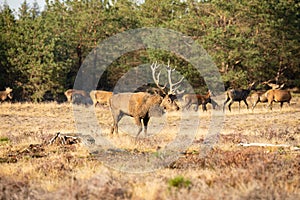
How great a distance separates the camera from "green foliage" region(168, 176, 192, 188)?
6520mm

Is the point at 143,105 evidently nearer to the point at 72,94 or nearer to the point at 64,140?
the point at 64,140

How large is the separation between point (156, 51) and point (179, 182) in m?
26.2

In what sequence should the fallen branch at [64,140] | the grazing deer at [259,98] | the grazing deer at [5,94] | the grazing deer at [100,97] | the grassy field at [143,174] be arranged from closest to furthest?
the grassy field at [143,174] < the fallen branch at [64,140] < the grazing deer at [259,98] < the grazing deer at [100,97] < the grazing deer at [5,94]

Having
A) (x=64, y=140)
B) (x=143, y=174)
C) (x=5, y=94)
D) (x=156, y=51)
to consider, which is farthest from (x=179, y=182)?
(x=5, y=94)

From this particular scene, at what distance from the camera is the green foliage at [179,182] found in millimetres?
6520

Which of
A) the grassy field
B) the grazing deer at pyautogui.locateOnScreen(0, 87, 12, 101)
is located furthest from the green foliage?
the grazing deer at pyautogui.locateOnScreen(0, 87, 12, 101)

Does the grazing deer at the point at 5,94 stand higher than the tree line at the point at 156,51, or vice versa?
the tree line at the point at 156,51

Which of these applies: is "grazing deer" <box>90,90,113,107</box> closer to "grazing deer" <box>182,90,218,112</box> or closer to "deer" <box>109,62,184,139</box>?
"grazing deer" <box>182,90,218,112</box>

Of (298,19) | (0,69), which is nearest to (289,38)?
(298,19)

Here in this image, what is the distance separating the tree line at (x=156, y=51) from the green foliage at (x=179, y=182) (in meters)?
23.1

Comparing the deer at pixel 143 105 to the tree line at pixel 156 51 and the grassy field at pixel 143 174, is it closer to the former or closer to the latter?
the grassy field at pixel 143 174

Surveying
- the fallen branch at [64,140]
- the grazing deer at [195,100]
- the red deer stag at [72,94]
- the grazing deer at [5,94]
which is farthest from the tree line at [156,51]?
the fallen branch at [64,140]

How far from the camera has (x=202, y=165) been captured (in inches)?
342

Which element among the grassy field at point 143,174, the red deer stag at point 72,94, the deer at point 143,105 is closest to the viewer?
the grassy field at point 143,174
